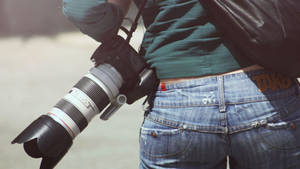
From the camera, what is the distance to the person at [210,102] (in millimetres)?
1515

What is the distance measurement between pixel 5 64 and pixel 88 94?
8882 mm

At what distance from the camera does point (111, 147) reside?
4.96 m

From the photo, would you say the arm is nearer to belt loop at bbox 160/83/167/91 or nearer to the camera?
the camera

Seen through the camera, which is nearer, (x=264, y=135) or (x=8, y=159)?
(x=264, y=135)

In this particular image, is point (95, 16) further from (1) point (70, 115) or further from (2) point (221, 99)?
(2) point (221, 99)

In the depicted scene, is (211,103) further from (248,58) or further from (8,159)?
(8,159)

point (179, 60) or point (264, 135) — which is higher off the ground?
point (179, 60)

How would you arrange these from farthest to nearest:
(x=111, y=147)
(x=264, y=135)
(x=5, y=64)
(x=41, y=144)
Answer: (x=5, y=64) → (x=111, y=147) → (x=41, y=144) → (x=264, y=135)

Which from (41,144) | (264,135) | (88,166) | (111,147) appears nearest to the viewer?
(264,135)

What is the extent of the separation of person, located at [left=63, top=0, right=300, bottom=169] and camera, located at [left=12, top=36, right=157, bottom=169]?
130 millimetres

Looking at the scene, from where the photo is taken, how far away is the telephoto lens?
1.67 metres

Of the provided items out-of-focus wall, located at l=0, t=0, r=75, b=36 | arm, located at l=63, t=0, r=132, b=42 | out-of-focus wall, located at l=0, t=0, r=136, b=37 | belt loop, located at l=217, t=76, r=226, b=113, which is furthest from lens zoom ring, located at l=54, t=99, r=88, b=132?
out-of-focus wall, located at l=0, t=0, r=75, b=36

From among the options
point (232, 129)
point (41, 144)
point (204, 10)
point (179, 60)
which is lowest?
point (41, 144)

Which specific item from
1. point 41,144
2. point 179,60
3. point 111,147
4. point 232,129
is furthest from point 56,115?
point 111,147
